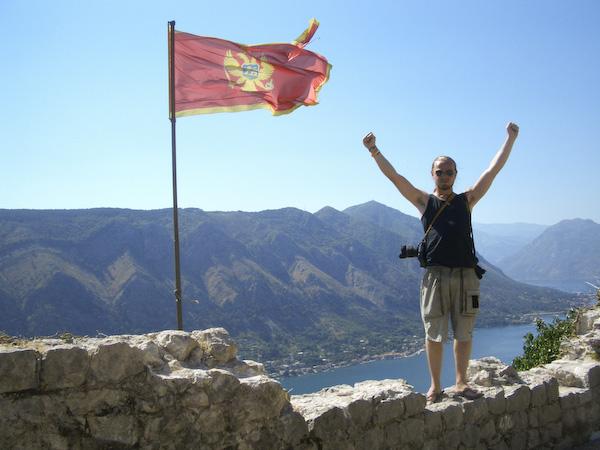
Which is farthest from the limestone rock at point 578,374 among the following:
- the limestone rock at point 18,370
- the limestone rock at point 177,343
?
the limestone rock at point 18,370

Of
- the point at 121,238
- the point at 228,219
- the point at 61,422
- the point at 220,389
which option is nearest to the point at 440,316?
the point at 220,389

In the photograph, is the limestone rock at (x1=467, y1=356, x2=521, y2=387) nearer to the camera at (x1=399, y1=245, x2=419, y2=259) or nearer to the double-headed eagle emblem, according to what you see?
the camera at (x1=399, y1=245, x2=419, y2=259)

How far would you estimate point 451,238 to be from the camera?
4.47m

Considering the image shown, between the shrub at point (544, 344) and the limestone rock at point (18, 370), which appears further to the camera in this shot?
the shrub at point (544, 344)

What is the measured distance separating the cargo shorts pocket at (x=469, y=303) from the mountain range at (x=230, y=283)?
61.1 meters

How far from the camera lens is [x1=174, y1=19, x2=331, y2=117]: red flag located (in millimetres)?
6480

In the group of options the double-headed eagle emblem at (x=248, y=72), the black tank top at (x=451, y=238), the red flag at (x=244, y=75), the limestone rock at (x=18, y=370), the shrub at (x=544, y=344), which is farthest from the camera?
the shrub at (x=544, y=344)

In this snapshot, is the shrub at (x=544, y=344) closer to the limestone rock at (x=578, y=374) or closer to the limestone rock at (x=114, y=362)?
the limestone rock at (x=578, y=374)

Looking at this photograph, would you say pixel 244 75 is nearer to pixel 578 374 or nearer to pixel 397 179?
pixel 397 179

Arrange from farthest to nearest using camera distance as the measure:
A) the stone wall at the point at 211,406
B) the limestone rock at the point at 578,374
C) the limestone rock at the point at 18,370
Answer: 1. the limestone rock at the point at 578,374
2. the stone wall at the point at 211,406
3. the limestone rock at the point at 18,370

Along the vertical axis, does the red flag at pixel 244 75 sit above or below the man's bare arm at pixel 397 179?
above

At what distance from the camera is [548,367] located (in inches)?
244

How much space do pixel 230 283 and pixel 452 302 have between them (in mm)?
101890

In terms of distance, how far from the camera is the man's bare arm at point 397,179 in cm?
459
